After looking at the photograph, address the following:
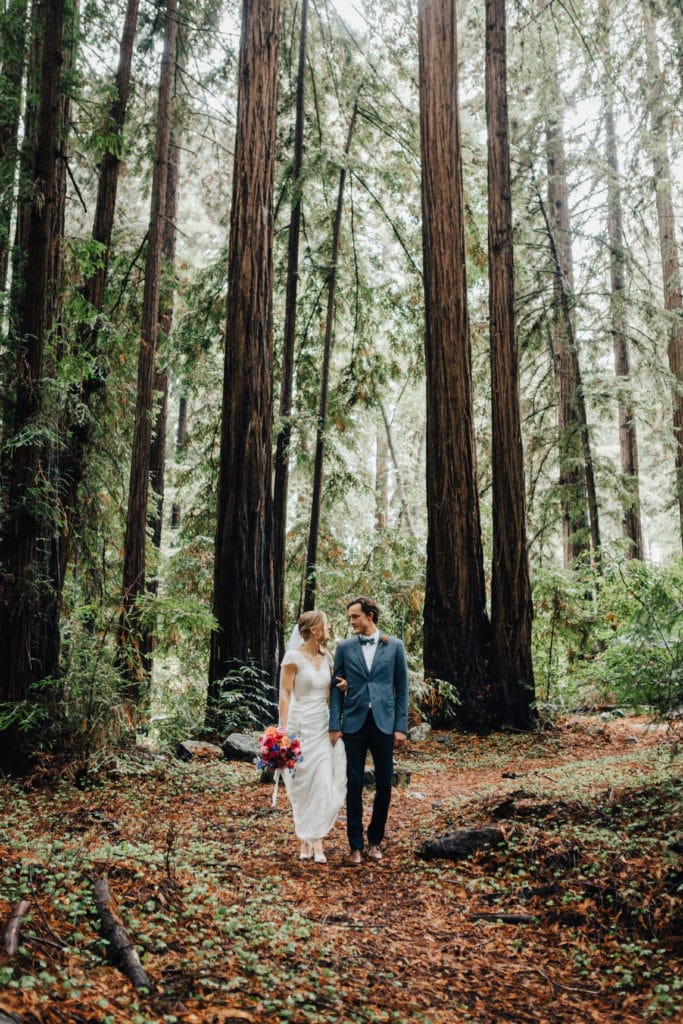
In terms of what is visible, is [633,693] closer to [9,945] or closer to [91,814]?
[91,814]

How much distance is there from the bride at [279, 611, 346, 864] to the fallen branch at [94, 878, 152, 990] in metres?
2.20

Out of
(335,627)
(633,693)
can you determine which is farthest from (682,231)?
(633,693)

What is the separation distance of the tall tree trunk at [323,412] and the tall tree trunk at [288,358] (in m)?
0.59

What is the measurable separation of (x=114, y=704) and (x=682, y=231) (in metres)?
18.8

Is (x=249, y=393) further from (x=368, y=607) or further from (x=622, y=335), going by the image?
(x=622, y=335)

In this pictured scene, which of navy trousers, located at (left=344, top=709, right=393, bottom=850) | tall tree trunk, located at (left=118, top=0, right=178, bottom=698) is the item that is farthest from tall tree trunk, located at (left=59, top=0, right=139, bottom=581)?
navy trousers, located at (left=344, top=709, right=393, bottom=850)

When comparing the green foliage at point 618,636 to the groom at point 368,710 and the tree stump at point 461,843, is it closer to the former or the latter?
the tree stump at point 461,843

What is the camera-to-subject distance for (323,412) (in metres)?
13.3

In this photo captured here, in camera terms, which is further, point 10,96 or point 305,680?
point 10,96

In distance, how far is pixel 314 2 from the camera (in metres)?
12.7

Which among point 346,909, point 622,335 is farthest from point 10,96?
point 622,335

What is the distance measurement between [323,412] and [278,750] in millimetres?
8653

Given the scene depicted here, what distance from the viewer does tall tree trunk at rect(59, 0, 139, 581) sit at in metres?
8.34

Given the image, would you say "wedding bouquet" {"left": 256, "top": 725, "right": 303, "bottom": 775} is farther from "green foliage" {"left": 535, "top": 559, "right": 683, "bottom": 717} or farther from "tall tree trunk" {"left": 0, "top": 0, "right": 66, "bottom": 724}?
"tall tree trunk" {"left": 0, "top": 0, "right": 66, "bottom": 724}
